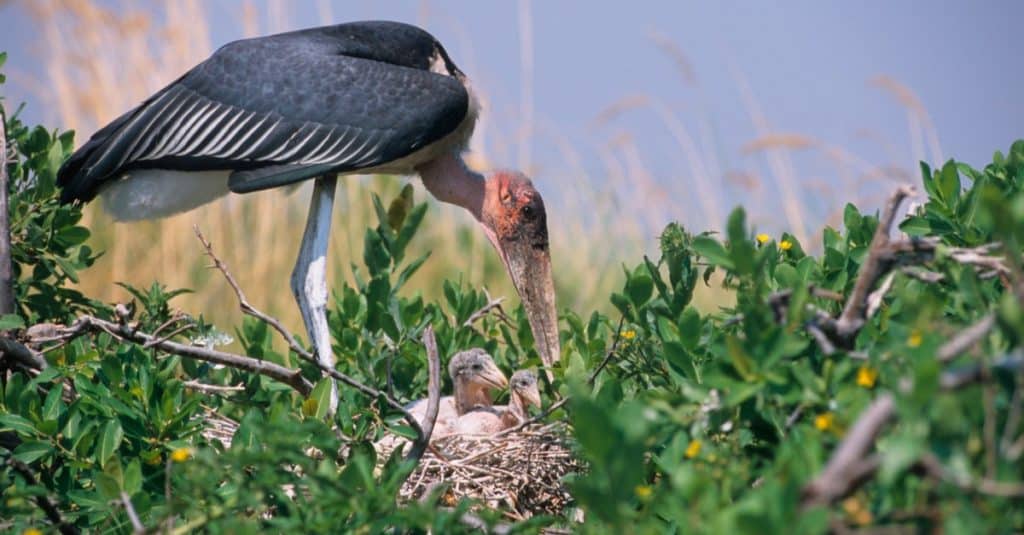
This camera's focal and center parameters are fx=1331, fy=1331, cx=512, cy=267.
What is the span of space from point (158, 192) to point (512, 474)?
7.30ft

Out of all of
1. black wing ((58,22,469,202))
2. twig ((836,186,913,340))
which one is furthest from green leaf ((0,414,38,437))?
black wing ((58,22,469,202))

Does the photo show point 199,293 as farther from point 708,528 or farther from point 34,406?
point 708,528

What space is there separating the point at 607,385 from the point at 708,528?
123 centimetres

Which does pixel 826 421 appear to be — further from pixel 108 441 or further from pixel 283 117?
pixel 283 117

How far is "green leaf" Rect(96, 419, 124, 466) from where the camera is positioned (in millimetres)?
3070

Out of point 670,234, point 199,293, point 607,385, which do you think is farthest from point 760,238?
point 199,293

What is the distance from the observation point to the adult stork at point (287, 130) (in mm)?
5121

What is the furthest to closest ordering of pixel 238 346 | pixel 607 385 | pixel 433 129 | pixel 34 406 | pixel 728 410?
Result: pixel 238 346 → pixel 433 129 → pixel 34 406 → pixel 607 385 → pixel 728 410

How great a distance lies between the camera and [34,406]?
10.5 feet

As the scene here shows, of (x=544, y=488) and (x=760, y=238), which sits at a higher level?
(x=760, y=238)

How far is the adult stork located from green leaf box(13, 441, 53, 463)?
1935 millimetres

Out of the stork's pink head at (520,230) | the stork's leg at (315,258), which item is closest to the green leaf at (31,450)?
the stork's leg at (315,258)

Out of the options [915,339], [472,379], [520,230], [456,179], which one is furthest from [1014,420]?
[456,179]

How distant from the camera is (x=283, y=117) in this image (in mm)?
5176
